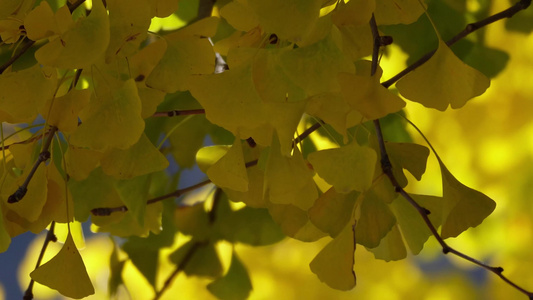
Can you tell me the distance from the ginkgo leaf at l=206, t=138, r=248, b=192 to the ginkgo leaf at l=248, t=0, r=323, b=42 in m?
0.05

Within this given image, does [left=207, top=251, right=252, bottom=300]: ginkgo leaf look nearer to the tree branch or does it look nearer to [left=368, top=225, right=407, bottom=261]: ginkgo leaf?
the tree branch

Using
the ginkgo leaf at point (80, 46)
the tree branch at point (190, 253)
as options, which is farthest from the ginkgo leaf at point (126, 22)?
the tree branch at point (190, 253)

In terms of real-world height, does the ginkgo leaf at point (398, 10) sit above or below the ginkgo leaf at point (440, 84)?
above

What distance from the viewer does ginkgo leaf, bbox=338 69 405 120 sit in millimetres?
154

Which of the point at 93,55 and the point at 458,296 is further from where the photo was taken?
the point at 458,296

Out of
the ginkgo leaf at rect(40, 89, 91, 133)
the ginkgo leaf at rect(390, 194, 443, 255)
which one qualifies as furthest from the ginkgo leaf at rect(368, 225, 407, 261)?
the ginkgo leaf at rect(40, 89, 91, 133)

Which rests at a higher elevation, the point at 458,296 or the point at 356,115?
the point at 356,115

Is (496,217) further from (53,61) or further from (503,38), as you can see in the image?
(53,61)

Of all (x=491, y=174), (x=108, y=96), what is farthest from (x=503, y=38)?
Answer: (x=108, y=96)

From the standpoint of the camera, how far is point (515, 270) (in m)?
0.30

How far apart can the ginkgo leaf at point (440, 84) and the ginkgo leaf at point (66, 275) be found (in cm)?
12

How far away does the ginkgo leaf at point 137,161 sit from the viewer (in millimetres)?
204

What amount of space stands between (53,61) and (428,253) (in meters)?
0.21

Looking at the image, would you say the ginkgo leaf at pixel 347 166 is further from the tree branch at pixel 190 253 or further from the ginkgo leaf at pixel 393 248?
the tree branch at pixel 190 253
